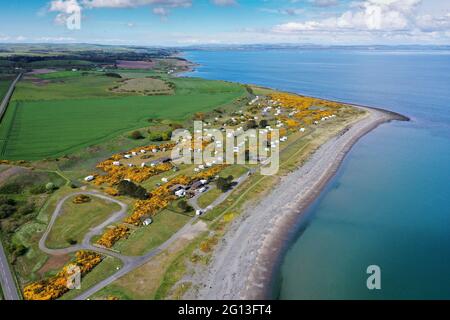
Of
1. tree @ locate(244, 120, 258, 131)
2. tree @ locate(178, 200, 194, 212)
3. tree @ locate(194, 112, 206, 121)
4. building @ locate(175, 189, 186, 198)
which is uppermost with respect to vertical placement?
tree @ locate(194, 112, 206, 121)

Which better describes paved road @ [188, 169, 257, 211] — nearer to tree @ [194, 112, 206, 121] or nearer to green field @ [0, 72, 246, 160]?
green field @ [0, 72, 246, 160]

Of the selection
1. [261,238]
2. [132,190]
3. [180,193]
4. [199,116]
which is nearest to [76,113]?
[199,116]

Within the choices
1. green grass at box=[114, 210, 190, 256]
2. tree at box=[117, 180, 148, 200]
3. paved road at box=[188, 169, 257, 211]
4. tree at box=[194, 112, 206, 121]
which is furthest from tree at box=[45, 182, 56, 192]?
tree at box=[194, 112, 206, 121]

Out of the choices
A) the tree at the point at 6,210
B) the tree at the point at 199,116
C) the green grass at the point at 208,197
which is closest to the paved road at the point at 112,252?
the green grass at the point at 208,197

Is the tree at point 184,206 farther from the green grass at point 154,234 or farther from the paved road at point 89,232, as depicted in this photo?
the paved road at point 89,232

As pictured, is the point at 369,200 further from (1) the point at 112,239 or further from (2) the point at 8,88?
(2) the point at 8,88

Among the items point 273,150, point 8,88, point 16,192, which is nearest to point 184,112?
point 273,150
